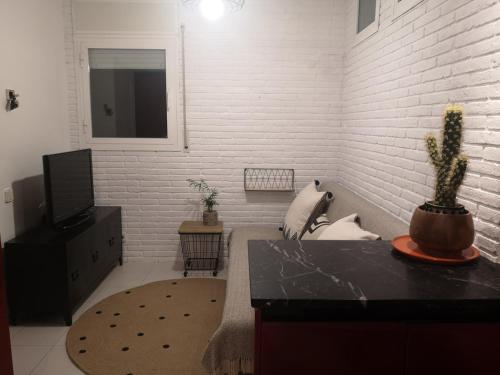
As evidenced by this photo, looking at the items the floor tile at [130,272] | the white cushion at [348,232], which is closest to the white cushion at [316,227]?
the white cushion at [348,232]

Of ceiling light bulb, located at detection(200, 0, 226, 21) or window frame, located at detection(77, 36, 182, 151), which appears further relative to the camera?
window frame, located at detection(77, 36, 182, 151)

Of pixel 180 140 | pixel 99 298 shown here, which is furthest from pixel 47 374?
pixel 180 140

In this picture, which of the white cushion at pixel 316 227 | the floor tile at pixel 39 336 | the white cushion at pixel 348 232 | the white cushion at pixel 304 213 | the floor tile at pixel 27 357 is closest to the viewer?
the white cushion at pixel 348 232

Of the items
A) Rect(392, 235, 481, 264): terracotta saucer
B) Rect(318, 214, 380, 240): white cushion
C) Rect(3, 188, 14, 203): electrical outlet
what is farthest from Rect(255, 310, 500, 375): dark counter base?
Rect(3, 188, 14, 203): electrical outlet

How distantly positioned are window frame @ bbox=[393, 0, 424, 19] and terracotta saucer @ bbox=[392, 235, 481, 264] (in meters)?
1.41

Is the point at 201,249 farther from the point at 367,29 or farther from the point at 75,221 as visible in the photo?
the point at 367,29

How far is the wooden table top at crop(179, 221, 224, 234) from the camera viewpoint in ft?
12.1

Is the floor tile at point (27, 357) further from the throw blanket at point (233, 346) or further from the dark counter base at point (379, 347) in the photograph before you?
the dark counter base at point (379, 347)

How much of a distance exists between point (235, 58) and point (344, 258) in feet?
8.91

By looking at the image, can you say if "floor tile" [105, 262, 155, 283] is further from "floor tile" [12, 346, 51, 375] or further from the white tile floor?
"floor tile" [12, 346, 51, 375]

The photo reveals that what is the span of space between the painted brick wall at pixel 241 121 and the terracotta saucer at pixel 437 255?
2.39 metres

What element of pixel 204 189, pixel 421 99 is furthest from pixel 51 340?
pixel 421 99

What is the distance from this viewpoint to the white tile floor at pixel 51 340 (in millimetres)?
2342

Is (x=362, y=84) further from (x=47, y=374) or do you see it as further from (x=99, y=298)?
(x=47, y=374)
